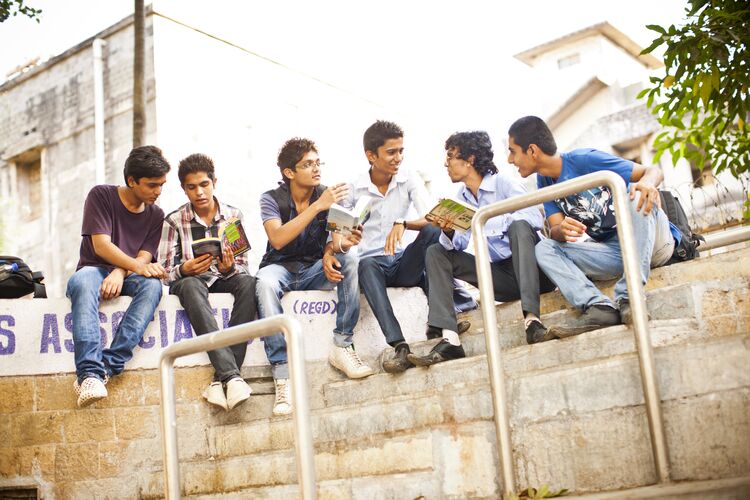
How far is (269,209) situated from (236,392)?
1.39m

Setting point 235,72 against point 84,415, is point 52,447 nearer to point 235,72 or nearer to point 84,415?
point 84,415

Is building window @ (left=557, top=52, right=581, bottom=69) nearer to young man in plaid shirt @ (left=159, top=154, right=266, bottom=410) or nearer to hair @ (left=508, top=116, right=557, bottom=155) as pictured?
hair @ (left=508, top=116, right=557, bottom=155)

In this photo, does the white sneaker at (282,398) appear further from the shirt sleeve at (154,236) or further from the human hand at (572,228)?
the human hand at (572,228)

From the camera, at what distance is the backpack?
17.4ft

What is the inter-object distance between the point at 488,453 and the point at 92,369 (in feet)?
8.35

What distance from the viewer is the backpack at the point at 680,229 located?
17.4ft

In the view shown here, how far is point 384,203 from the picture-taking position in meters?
6.46

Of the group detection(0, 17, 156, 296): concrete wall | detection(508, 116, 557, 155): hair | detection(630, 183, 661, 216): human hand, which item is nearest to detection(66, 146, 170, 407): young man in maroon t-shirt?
detection(508, 116, 557, 155): hair

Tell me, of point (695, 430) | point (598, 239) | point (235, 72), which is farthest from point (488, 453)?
point (235, 72)

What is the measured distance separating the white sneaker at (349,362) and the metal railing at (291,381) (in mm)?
1852

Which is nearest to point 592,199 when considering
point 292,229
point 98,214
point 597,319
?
point 597,319

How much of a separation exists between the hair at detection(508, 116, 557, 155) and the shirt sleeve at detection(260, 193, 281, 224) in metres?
1.70

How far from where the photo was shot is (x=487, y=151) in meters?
6.20

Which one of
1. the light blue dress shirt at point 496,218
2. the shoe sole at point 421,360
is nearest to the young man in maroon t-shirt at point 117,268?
the shoe sole at point 421,360
